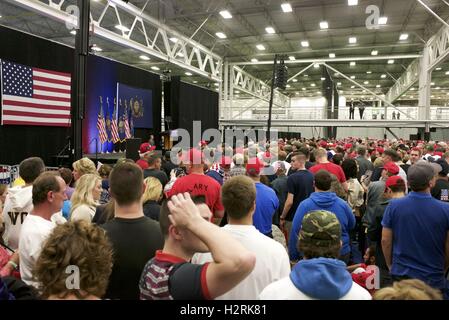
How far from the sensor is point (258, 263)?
6.32ft

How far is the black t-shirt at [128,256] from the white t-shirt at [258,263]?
0.96 ft

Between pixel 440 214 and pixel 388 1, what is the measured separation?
14171mm

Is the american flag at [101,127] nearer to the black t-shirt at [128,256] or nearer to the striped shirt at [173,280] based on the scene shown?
the black t-shirt at [128,256]

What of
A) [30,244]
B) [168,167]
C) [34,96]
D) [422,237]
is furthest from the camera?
[34,96]

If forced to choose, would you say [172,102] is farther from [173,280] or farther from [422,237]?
[173,280]

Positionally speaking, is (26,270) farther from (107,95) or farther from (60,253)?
(107,95)

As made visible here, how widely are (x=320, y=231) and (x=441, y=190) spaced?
3357 millimetres

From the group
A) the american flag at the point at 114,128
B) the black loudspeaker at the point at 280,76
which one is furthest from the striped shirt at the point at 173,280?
the american flag at the point at 114,128

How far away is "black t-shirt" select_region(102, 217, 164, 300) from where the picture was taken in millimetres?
2074

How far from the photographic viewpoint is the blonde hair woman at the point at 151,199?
10.8 feet

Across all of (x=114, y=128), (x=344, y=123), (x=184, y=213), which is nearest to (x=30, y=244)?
(x=184, y=213)

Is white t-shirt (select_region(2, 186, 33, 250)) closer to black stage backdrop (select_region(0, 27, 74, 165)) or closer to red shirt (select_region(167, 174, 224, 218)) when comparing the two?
red shirt (select_region(167, 174, 224, 218))

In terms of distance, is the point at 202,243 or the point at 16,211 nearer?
the point at 202,243

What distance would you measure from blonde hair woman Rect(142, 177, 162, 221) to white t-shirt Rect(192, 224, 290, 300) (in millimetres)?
1315
